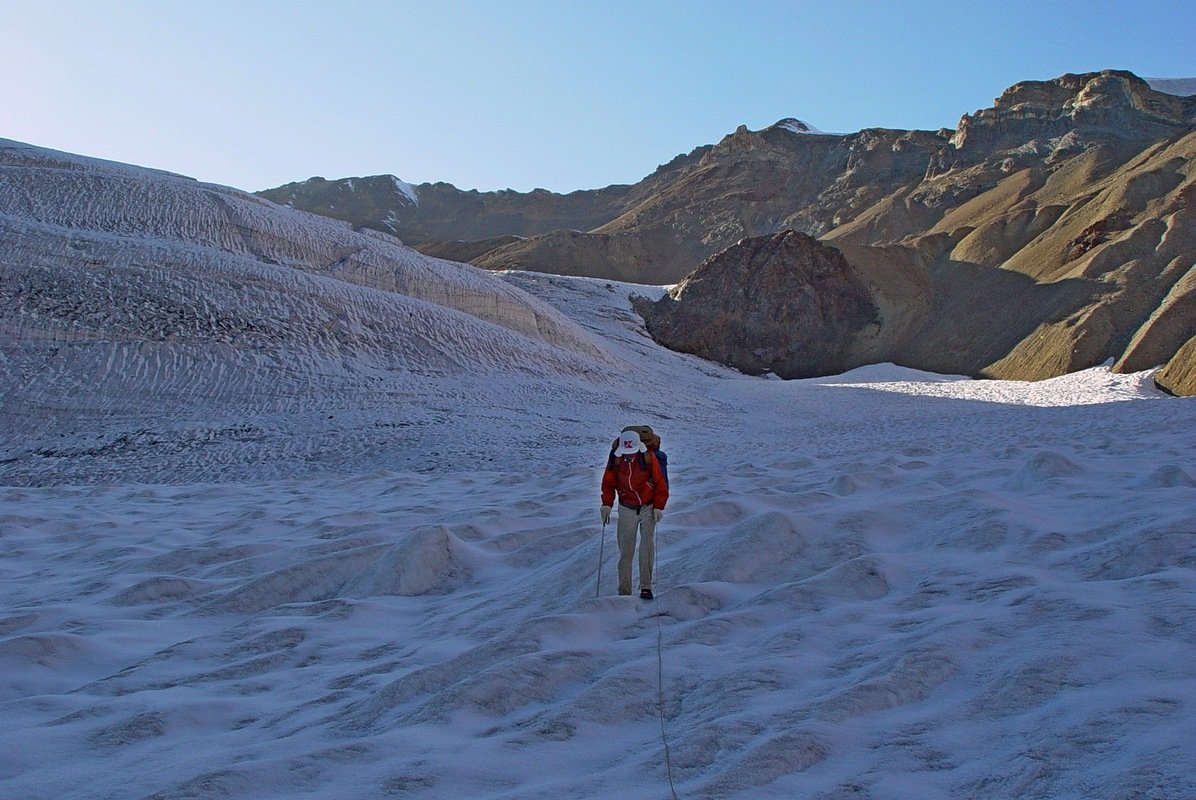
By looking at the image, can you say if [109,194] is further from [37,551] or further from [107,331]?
[37,551]

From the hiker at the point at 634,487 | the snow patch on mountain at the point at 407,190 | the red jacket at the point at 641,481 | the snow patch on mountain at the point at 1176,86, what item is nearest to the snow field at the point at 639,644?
the hiker at the point at 634,487

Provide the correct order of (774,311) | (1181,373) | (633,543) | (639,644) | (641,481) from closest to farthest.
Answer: (639,644), (633,543), (641,481), (1181,373), (774,311)

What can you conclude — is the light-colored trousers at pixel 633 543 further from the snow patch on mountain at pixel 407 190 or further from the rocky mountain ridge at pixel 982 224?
the snow patch on mountain at pixel 407 190

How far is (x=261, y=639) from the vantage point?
221 inches

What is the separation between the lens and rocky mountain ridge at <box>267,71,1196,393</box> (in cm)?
3553

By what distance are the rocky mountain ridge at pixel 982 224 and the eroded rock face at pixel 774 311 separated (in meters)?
0.95

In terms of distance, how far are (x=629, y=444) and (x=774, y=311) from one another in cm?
3949

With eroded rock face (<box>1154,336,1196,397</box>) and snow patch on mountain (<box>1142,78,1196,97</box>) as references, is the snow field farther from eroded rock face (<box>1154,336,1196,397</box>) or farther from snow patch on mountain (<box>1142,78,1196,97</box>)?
snow patch on mountain (<box>1142,78,1196,97</box>)

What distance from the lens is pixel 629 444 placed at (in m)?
5.92

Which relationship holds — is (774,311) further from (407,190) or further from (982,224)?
(407,190)

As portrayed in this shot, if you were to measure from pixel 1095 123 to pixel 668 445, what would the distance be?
174 feet

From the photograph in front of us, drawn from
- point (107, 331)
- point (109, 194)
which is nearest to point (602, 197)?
point (109, 194)

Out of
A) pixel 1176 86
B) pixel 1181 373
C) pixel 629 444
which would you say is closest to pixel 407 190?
pixel 1176 86

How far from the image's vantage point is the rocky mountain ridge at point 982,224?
117 ft
